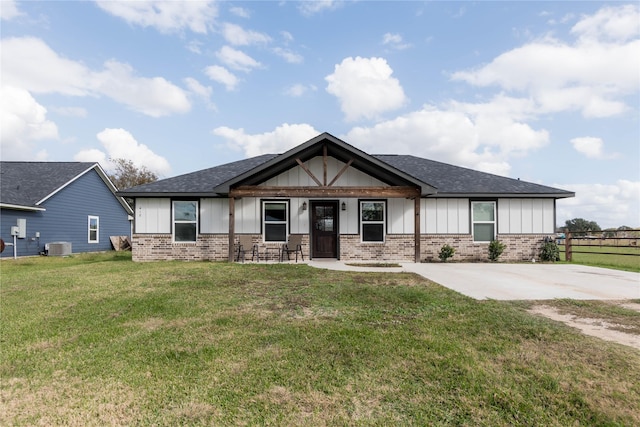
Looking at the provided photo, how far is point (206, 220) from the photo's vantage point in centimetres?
1264

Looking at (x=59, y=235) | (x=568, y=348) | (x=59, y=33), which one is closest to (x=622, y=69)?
(x=568, y=348)

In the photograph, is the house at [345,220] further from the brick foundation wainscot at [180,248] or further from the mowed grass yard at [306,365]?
the mowed grass yard at [306,365]

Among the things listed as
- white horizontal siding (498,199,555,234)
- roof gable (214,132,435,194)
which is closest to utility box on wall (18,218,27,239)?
roof gable (214,132,435,194)

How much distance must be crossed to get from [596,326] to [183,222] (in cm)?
1255

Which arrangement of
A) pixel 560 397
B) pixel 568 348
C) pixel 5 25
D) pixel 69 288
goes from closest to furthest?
pixel 560 397 → pixel 568 348 → pixel 69 288 → pixel 5 25

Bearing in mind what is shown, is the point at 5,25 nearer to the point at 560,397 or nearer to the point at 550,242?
the point at 560,397

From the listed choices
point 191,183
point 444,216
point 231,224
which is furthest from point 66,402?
point 444,216

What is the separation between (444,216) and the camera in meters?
12.7

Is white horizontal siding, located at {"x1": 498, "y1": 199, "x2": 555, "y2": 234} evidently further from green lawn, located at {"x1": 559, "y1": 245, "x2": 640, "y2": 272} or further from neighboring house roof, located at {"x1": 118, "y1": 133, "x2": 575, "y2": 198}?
green lawn, located at {"x1": 559, "y1": 245, "x2": 640, "y2": 272}

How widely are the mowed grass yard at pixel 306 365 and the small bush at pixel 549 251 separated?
351 inches

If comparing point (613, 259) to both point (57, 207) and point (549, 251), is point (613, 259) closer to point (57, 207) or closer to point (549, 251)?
point (549, 251)

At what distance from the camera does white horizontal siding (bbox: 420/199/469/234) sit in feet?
41.5

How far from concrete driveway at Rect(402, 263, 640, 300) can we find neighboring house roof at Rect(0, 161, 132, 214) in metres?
19.1

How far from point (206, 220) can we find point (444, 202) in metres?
9.59
